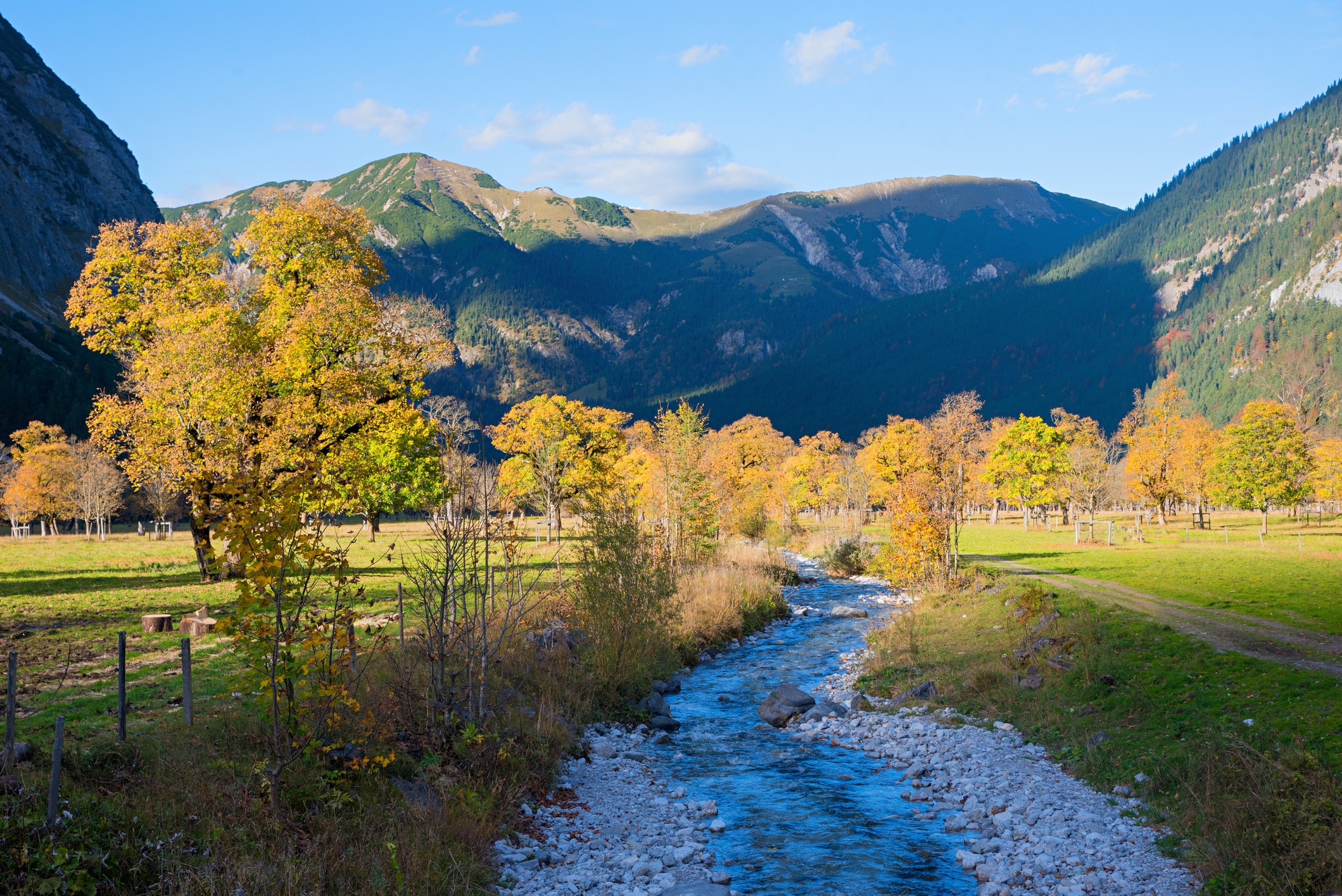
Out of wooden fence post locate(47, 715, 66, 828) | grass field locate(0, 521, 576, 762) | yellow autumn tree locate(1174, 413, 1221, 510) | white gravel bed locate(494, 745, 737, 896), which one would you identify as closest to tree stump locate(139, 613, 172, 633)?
grass field locate(0, 521, 576, 762)

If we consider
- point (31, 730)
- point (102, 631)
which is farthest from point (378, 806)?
point (102, 631)

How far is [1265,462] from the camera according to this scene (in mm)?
53625

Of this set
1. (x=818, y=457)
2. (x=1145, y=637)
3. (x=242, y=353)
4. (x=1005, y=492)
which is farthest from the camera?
(x=818, y=457)

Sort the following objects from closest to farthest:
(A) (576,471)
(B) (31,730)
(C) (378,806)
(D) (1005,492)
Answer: (C) (378,806)
(B) (31,730)
(A) (576,471)
(D) (1005,492)

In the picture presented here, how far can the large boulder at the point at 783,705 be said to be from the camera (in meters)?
18.4

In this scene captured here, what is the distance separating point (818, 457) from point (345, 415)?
66.3 meters

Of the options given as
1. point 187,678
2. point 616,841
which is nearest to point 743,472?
point 616,841

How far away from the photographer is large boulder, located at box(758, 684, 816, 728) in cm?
1844

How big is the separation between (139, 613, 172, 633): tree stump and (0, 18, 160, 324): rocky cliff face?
15688cm

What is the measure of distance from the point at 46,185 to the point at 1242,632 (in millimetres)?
224380

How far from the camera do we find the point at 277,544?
8.98 metres

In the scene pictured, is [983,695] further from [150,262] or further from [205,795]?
[150,262]

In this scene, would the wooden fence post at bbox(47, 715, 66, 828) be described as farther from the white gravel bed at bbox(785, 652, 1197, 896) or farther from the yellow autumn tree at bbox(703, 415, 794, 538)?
the yellow autumn tree at bbox(703, 415, 794, 538)

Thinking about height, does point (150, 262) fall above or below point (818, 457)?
above
